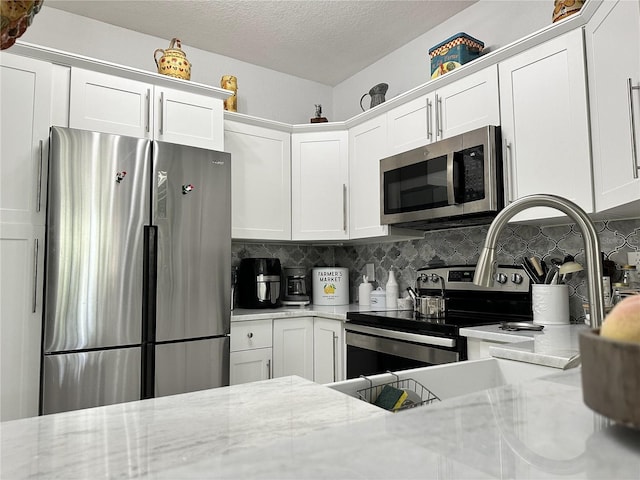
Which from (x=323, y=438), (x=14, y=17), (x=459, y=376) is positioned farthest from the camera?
(x=459, y=376)

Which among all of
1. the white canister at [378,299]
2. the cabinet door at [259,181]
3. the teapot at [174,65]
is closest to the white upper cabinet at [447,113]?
the cabinet door at [259,181]

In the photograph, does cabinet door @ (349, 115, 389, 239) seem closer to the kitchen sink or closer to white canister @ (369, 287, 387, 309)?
white canister @ (369, 287, 387, 309)

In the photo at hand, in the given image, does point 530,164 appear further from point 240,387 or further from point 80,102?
point 80,102

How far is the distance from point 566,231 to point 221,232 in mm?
1839

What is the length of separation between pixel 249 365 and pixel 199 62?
7.61 ft

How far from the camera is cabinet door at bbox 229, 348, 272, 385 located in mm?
2768

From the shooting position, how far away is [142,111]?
2.61m

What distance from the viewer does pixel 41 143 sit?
7.28 feet

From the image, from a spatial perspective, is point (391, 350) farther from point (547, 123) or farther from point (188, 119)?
point (188, 119)

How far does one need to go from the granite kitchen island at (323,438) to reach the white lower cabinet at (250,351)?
1946 mm

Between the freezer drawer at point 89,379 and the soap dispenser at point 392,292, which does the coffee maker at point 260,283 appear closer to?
the soap dispenser at point 392,292

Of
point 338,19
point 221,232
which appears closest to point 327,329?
point 221,232

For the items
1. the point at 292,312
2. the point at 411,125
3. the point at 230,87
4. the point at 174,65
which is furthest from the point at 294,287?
the point at 174,65

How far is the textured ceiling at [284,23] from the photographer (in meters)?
2.93
